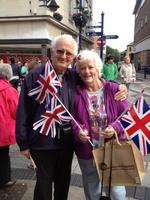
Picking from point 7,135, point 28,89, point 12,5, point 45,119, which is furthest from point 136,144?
point 12,5

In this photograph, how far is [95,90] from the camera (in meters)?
3.94

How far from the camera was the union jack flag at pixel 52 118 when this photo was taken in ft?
12.9

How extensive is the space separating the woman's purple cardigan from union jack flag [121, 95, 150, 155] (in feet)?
0.24

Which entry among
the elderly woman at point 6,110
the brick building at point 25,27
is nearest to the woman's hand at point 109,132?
the elderly woman at point 6,110

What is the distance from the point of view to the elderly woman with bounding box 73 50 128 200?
3.85m

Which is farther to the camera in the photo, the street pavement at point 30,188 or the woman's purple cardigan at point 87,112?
the street pavement at point 30,188

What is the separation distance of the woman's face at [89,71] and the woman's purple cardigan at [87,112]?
0.10m

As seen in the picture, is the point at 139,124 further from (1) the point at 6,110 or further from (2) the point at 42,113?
(1) the point at 6,110

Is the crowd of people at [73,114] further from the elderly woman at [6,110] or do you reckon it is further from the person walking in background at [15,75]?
the person walking in background at [15,75]

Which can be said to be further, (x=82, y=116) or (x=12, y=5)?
(x=12, y=5)

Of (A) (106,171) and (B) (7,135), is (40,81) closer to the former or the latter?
(A) (106,171)

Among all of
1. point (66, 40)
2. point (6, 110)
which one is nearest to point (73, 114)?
point (66, 40)

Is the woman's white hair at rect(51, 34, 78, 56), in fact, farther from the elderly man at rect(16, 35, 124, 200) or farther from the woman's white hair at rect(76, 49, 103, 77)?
the woman's white hair at rect(76, 49, 103, 77)

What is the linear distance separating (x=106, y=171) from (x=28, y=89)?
1.01 m
